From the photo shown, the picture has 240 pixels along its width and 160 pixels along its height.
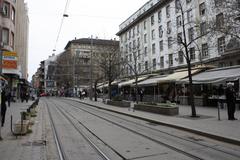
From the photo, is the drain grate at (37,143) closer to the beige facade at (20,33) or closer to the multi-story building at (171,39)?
the multi-story building at (171,39)

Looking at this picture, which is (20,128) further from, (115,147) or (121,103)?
(121,103)

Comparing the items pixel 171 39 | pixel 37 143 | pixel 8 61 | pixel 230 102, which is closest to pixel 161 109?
pixel 230 102

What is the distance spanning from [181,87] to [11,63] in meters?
26.3

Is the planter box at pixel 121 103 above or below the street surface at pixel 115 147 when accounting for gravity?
above

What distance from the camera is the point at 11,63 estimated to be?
31.8 ft

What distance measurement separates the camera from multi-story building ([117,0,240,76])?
29500 mm

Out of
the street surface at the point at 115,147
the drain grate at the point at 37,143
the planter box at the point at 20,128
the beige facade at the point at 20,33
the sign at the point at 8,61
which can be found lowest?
the street surface at the point at 115,147

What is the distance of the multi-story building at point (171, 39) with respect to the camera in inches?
1161

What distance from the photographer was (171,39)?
90.6 feet

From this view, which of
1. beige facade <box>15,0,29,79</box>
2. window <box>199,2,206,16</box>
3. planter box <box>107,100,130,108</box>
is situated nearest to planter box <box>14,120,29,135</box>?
planter box <box>107,100,130,108</box>

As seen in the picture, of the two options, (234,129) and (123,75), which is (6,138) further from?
(123,75)

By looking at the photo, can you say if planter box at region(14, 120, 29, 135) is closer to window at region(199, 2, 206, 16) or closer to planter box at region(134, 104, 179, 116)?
planter box at region(134, 104, 179, 116)

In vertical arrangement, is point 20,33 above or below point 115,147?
above

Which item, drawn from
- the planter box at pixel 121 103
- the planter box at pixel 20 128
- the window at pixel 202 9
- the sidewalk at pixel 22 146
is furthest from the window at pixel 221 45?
the planter box at pixel 20 128
